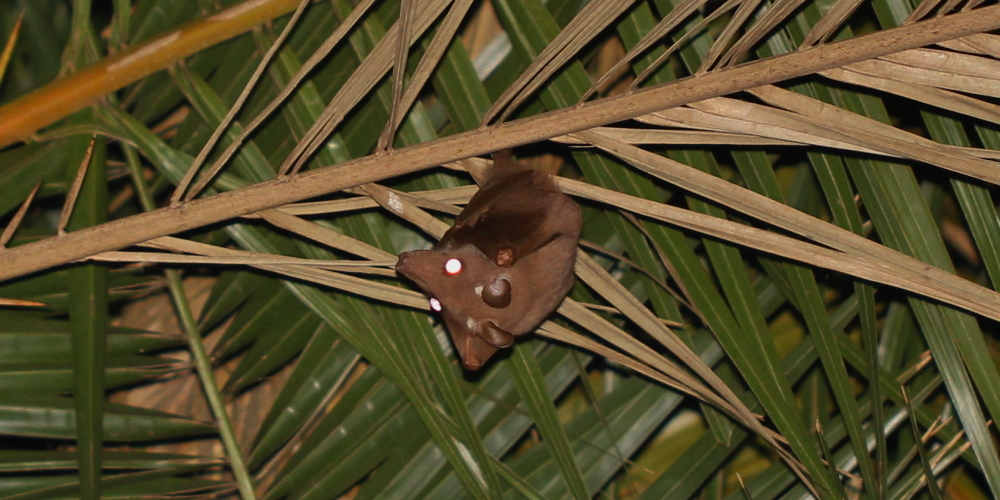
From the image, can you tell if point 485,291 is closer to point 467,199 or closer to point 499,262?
point 499,262

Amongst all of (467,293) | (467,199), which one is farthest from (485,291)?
(467,199)

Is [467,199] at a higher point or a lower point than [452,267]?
higher

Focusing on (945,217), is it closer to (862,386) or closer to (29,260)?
(862,386)

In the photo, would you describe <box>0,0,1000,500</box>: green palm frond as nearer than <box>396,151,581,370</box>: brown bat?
Yes

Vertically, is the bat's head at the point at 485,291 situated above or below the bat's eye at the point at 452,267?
below

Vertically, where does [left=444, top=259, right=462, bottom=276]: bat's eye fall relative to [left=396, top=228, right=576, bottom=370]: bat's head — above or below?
above

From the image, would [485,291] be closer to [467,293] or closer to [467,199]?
[467,293]

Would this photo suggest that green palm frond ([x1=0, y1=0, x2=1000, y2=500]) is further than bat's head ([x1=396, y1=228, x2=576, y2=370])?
No

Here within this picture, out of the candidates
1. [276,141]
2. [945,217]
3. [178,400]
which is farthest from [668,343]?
[178,400]
